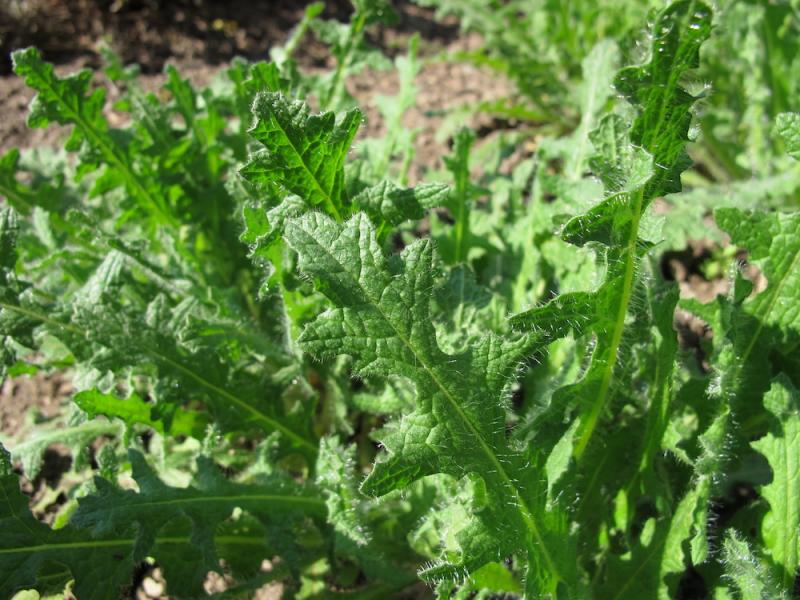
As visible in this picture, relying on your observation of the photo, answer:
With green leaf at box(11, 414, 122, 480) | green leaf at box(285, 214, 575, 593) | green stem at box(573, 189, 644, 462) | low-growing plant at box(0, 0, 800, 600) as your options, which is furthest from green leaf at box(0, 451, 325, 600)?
green stem at box(573, 189, 644, 462)

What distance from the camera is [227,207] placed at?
9.78ft

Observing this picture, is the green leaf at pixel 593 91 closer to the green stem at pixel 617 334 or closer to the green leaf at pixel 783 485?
the green stem at pixel 617 334

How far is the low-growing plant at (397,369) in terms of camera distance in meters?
1.60

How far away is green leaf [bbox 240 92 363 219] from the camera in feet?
5.65

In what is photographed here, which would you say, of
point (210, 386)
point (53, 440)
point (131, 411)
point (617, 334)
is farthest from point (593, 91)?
point (53, 440)

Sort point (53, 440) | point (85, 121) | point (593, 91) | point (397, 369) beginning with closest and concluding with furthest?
point (397, 369), point (53, 440), point (85, 121), point (593, 91)

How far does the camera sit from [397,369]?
62.7 inches

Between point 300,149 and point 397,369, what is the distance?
2.05 feet

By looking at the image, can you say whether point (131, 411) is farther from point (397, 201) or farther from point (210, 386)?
point (397, 201)

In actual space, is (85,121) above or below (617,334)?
above

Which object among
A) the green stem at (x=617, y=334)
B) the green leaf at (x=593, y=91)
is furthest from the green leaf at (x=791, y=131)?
the green leaf at (x=593, y=91)

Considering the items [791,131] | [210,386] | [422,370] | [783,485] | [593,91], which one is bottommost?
[210,386]

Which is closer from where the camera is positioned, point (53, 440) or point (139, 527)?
point (139, 527)

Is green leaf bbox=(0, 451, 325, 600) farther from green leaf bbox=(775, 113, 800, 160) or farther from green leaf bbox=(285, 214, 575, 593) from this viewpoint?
green leaf bbox=(775, 113, 800, 160)
